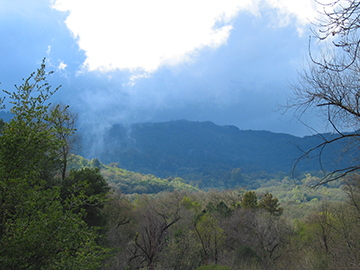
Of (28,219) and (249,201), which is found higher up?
(28,219)

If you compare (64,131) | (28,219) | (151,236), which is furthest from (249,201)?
(28,219)

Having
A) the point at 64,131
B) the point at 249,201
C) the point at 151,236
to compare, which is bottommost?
the point at 249,201

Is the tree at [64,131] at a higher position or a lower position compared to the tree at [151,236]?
higher

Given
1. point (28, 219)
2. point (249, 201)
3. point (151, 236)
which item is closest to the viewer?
point (28, 219)

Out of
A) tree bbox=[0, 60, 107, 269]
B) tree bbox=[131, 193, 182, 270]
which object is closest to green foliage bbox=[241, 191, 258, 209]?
tree bbox=[131, 193, 182, 270]

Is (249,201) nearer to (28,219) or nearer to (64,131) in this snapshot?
(64,131)

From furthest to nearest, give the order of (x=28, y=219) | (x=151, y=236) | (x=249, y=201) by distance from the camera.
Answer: (x=249, y=201), (x=151, y=236), (x=28, y=219)

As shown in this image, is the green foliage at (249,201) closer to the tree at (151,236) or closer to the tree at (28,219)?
the tree at (151,236)

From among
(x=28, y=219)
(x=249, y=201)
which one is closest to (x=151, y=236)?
(x=28, y=219)

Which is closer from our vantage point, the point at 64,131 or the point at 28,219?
the point at 28,219

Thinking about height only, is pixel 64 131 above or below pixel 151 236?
above

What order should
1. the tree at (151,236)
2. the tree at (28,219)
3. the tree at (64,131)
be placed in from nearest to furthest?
the tree at (28,219) → the tree at (64,131) → the tree at (151,236)

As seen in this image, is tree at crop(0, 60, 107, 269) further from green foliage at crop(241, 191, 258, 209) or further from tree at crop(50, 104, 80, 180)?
green foliage at crop(241, 191, 258, 209)

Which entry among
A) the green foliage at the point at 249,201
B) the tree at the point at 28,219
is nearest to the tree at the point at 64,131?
the tree at the point at 28,219
